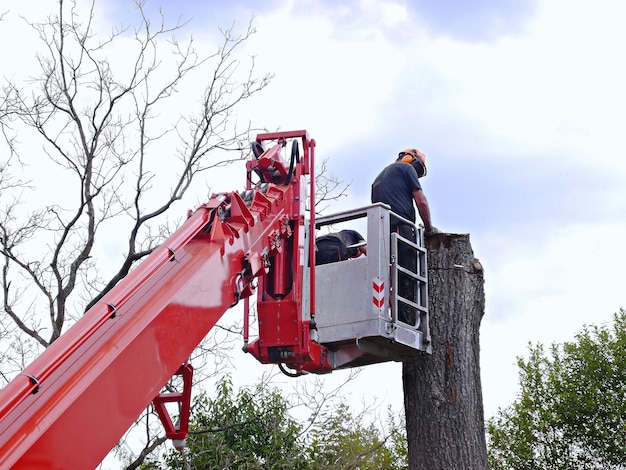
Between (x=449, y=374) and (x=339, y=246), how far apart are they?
155cm

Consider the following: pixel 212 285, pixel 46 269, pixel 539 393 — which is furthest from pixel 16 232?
pixel 539 393

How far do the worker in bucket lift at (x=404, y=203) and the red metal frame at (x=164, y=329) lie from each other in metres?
1.02

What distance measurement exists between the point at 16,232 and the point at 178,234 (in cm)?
865

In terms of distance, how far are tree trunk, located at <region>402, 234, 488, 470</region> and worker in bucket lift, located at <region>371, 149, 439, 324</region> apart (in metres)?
0.28

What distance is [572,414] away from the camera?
17594 millimetres

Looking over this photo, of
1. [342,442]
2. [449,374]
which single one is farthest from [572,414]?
[449,374]

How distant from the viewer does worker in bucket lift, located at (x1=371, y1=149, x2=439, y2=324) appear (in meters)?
7.01

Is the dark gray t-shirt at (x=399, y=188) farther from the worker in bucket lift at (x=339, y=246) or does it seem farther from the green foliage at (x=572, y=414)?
the green foliage at (x=572, y=414)

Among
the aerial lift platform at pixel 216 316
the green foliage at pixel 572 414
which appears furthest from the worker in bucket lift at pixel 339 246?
the green foliage at pixel 572 414

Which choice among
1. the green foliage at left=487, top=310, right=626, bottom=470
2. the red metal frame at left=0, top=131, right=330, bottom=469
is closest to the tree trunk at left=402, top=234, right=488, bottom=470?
the red metal frame at left=0, top=131, right=330, bottom=469

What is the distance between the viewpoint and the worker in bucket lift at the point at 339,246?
701 cm

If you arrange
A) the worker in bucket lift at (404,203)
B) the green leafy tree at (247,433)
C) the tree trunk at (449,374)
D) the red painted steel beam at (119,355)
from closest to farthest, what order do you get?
1. the red painted steel beam at (119,355)
2. the tree trunk at (449,374)
3. the worker in bucket lift at (404,203)
4. the green leafy tree at (247,433)

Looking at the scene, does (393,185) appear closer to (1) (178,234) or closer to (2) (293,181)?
(2) (293,181)

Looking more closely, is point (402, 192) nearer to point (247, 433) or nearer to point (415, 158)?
point (415, 158)
